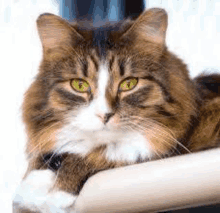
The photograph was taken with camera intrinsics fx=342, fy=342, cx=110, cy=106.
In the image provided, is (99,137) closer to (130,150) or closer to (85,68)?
(130,150)

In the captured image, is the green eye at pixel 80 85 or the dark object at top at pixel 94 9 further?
the dark object at top at pixel 94 9

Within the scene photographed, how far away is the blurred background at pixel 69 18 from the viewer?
1.34 m

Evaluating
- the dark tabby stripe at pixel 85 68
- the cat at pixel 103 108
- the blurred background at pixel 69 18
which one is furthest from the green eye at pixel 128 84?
the blurred background at pixel 69 18

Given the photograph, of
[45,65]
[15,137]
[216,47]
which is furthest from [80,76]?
[216,47]

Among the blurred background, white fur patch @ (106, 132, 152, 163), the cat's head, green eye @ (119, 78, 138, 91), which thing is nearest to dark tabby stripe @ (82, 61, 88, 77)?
the cat's head

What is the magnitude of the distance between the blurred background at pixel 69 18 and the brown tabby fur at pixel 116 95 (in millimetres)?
298

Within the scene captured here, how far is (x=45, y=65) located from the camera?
1040 millimetres

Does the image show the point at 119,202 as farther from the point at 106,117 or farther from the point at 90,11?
the point at 90,11

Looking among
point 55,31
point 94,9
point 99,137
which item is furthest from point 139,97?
point 94,9

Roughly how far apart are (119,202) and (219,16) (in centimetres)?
97

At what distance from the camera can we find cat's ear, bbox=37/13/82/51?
100 cm

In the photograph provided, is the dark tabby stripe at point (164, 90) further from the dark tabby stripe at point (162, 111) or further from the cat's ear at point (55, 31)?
the cat's ear at point (55, 31)

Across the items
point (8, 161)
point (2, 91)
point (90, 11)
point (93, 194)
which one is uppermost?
point (90, 11)

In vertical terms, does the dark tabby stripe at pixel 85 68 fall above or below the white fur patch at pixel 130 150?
above
